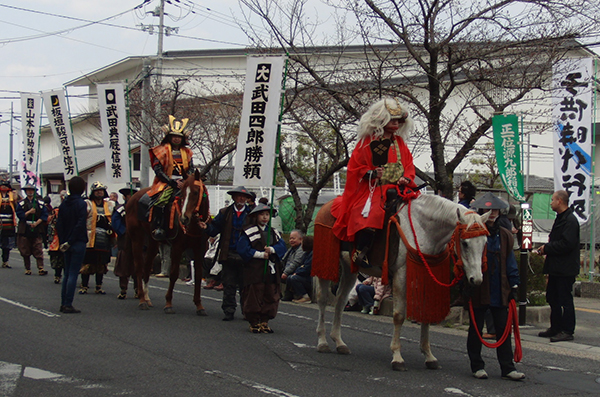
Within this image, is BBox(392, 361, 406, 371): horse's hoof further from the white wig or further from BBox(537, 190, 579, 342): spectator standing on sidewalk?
BBox(537, 190, 579, 342): spectator standing on sidewalk

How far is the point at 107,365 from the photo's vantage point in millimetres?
6789

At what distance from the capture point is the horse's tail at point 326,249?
26.8 ft

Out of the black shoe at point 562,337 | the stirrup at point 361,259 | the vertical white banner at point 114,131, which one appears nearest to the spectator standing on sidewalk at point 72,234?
the stirrup at point 361,259

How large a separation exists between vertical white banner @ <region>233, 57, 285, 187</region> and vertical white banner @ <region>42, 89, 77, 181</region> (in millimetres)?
9299

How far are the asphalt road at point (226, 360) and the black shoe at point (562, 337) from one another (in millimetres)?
154

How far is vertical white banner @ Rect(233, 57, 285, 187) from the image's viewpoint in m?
10.9

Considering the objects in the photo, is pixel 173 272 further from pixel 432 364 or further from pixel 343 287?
pixel 432 364

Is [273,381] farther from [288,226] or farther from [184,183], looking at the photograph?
[288,226]

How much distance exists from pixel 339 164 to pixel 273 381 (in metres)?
9.87

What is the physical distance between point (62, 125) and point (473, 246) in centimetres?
1546

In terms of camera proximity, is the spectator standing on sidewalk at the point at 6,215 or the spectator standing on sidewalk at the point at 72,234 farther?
the spectator standing on sidewalk at the point at 6,215

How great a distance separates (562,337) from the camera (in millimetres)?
9625

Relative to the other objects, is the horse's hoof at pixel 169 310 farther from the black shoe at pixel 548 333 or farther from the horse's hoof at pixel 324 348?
the black shoe at pixel 548 333

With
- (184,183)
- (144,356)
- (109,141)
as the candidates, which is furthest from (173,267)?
(109,141)
